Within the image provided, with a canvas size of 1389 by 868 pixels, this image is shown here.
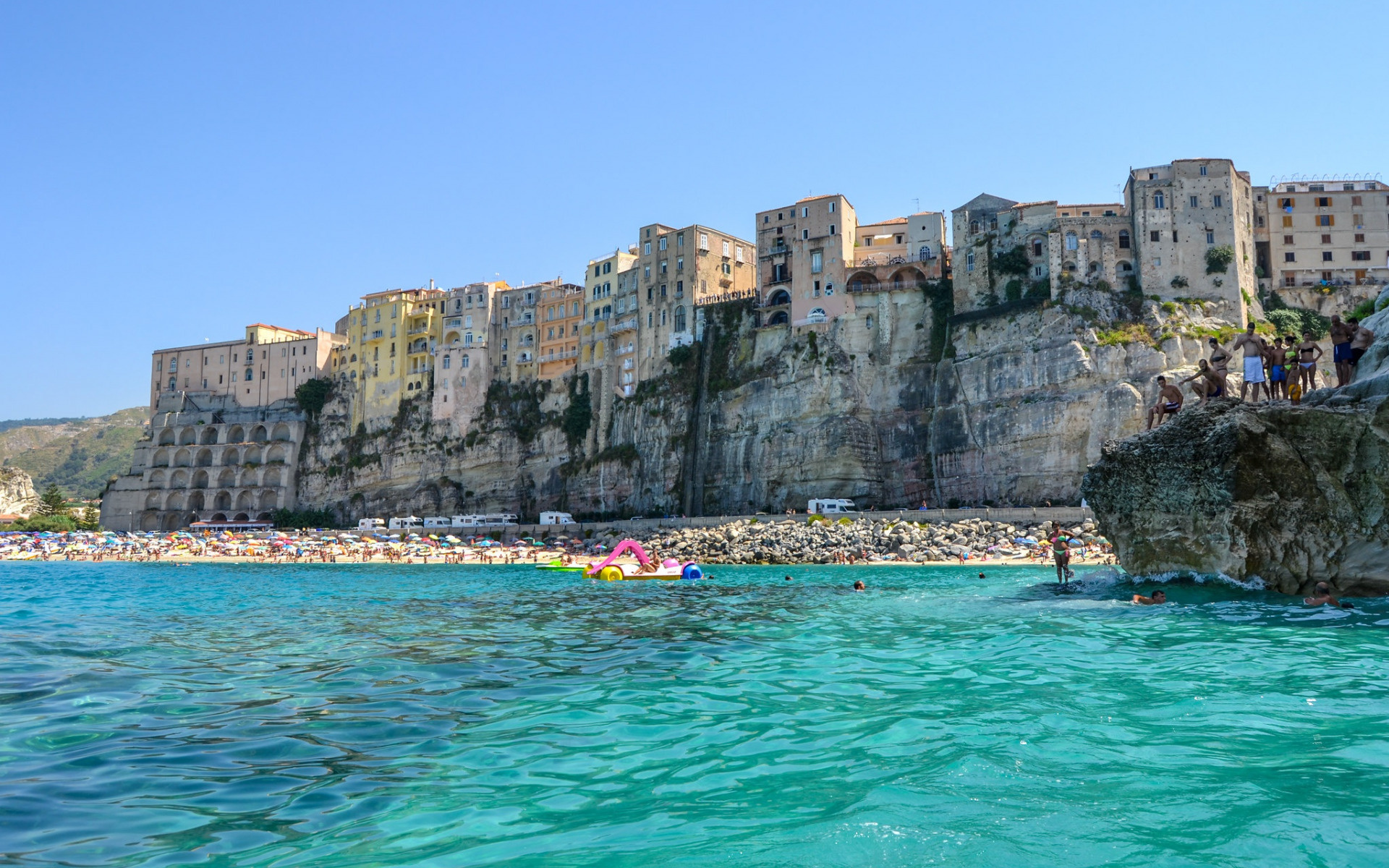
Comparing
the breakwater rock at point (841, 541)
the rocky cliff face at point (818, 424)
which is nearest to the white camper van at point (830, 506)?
the rocky cliff face at point (818, 424)

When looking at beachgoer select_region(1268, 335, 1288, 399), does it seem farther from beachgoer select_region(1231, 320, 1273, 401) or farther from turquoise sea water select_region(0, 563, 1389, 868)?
turquoise sea water select_region(0, 563, 1389, 868)

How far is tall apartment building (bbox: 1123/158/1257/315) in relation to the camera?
57.4 metres

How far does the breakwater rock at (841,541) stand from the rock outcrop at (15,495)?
84046 millimetres

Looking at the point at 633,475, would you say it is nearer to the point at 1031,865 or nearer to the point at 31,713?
the point at 31,713

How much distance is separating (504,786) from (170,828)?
7.93ft

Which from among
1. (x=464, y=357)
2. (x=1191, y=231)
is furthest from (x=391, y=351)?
(x=1191, y=231)

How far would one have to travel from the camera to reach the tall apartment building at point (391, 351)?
8625 centimetres

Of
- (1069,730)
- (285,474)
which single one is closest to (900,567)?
(1069,730)

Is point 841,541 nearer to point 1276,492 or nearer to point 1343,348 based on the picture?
point 1343,348

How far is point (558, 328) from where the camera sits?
82.9 metres

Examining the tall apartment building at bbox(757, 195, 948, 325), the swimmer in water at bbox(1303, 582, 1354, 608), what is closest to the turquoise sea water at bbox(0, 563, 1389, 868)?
the swimmer in water at bbox(1303, 582, 1354, 608)

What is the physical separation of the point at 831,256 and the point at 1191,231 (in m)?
22.2

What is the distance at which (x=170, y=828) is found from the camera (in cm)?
693

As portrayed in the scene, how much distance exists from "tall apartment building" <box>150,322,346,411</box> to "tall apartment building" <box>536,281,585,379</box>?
22756 millimetres
